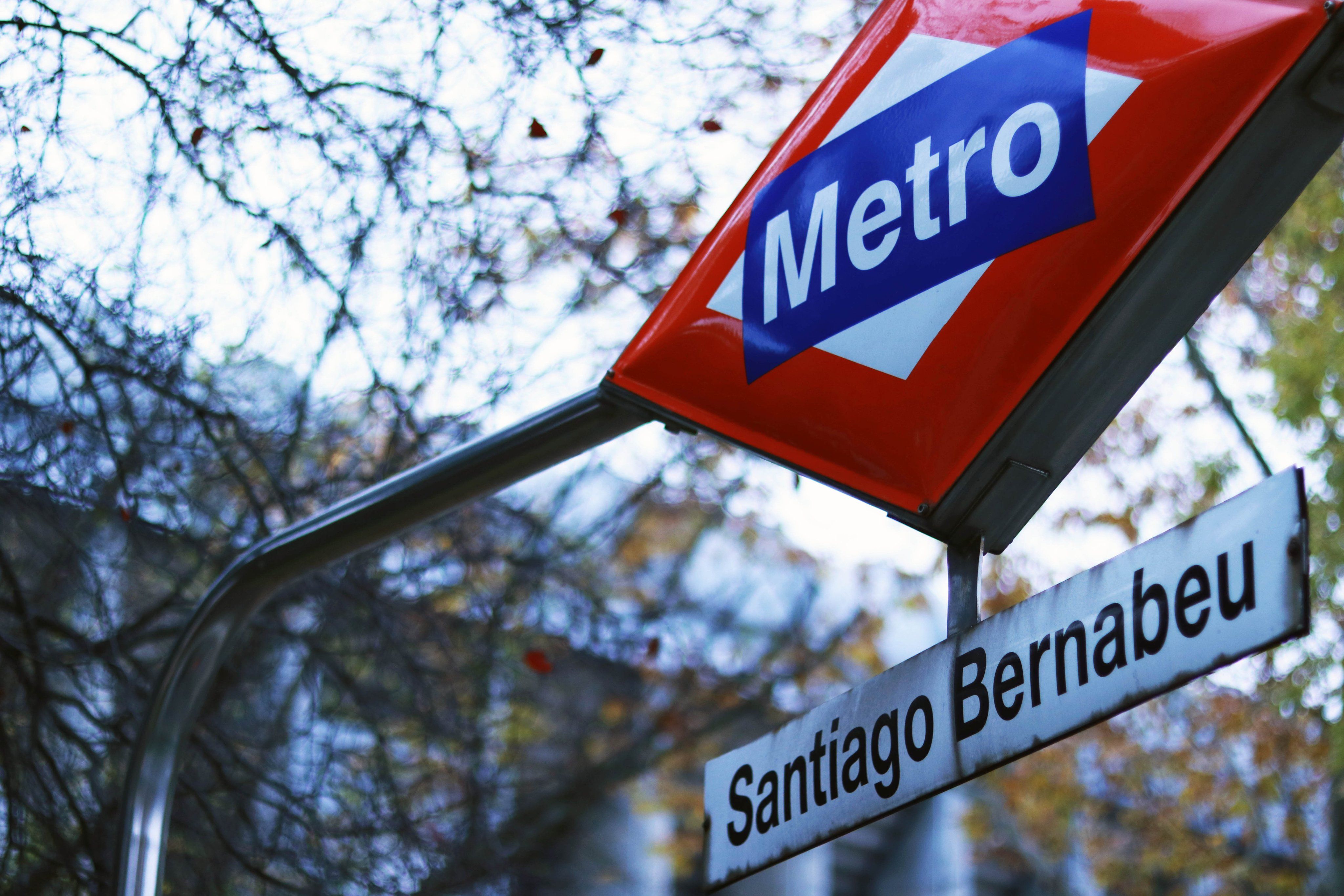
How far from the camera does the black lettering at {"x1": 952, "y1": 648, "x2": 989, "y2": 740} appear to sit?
2.12 meters

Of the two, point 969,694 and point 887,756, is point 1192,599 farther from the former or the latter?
point 887,756

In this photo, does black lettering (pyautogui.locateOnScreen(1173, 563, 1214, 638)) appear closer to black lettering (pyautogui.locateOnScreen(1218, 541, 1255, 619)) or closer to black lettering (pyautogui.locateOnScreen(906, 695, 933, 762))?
black lettering (pyautogui.locateOnScreen(1218, 541, 1255, 619))

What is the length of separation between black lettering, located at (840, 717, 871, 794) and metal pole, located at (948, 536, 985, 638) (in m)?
0.22

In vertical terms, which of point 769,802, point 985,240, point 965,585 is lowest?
point 769,802

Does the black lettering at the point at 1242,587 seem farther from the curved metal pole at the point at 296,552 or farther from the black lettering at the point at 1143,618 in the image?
the curved metal pole at the point at 296,552

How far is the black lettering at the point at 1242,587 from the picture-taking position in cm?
175

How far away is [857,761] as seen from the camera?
232 centimetres

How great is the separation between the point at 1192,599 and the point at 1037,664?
0.98 ft

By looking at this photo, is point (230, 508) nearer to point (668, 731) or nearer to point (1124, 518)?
point (668, 731)

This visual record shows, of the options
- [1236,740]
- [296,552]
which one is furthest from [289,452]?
[1236,740]

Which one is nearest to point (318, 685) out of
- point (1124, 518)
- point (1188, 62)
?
point (1188, 62)

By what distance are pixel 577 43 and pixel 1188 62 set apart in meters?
3.11

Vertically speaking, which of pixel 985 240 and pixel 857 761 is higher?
pixel 985 240

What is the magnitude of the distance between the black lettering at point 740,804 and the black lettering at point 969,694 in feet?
1.80
